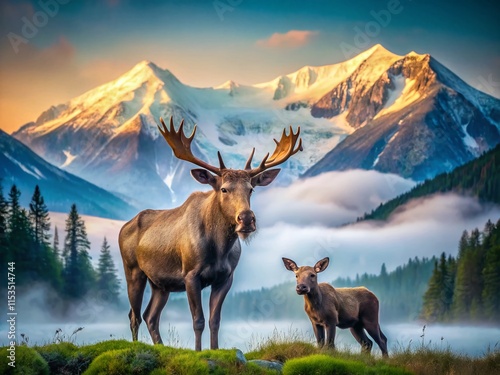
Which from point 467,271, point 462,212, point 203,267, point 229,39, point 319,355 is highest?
point 229,39

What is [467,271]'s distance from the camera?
112 m

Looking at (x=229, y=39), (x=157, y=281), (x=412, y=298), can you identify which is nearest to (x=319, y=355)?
(x=157, y=281)

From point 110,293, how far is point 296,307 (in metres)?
55.6

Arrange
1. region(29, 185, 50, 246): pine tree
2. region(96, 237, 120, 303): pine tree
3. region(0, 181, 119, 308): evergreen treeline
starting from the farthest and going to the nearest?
region(96, 237, 120, 303): pine tree
region(29, 185, 50, 246): pine tree
region(0, 181, 119, 308): evergreen treeline

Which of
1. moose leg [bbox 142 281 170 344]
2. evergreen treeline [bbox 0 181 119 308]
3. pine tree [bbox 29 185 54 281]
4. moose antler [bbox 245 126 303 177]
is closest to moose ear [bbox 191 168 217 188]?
moose antler [bbox 245 126 303 177]

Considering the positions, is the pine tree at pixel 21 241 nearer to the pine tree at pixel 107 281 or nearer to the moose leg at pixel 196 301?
the pine tree at pixel 107 281

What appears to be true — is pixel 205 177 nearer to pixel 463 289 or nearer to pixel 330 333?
pixel 330 333

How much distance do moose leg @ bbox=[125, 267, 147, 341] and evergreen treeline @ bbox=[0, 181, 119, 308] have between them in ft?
222

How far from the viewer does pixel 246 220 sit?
69.1ft

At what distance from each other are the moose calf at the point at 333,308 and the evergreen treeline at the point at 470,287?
3279 inches

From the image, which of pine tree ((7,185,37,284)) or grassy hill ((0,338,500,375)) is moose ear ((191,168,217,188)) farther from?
pine tree ((7,185,37,284))

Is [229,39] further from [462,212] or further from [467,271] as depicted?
Answer: [467,271]

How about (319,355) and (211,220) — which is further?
(211,220)

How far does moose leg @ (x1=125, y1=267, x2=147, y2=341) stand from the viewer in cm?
2438
